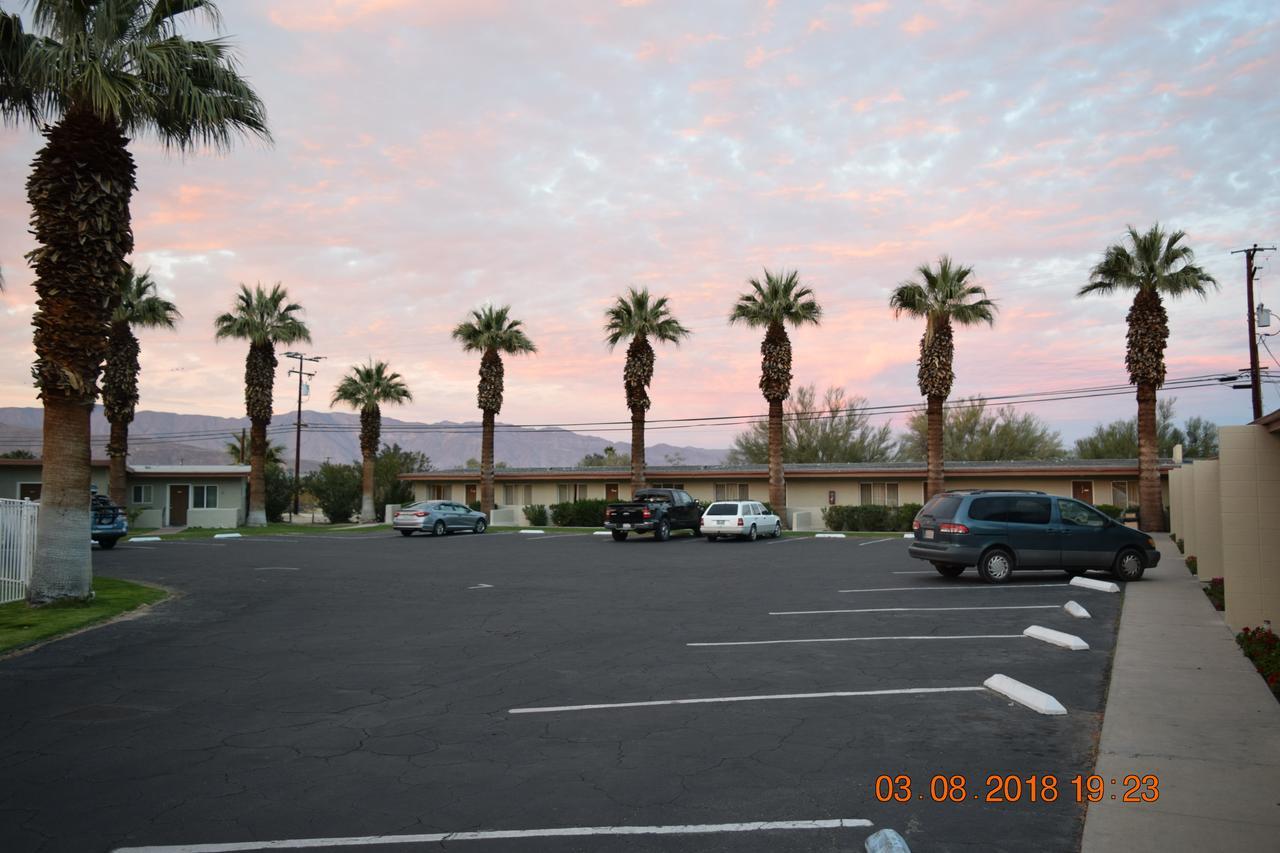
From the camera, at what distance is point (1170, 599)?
15.5 m

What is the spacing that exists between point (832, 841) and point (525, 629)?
844 centimetres

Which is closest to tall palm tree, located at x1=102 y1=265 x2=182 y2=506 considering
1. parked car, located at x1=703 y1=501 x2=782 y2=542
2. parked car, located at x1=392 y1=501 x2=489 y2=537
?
parked car, located at x1=392 y1=501 x2=489 y2=537

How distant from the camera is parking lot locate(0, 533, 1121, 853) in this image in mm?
5539

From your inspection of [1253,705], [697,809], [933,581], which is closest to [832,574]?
[933,581]

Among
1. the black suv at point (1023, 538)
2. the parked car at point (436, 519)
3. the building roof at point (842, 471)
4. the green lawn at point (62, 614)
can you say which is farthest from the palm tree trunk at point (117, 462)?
the black suv at point (1023, 538)

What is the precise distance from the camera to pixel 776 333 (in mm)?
42750

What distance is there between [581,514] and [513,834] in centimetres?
4494

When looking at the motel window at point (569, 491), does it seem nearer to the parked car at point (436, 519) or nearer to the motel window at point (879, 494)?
the parked car at point (436, 519)

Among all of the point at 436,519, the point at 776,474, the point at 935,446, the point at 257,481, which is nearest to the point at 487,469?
the point at 436,519

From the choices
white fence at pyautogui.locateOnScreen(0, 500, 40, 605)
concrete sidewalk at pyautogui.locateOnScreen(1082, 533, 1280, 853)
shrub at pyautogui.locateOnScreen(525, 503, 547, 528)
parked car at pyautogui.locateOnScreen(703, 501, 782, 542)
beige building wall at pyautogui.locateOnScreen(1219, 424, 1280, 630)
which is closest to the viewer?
concrete sidewalk at pyautogui.locateOnScreen(1082, 533, 1280, 853)

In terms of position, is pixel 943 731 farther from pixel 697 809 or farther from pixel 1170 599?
pixel 1170 599

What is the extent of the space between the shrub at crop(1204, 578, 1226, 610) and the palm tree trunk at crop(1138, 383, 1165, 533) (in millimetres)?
20322

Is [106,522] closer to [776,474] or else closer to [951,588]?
[951,588]
